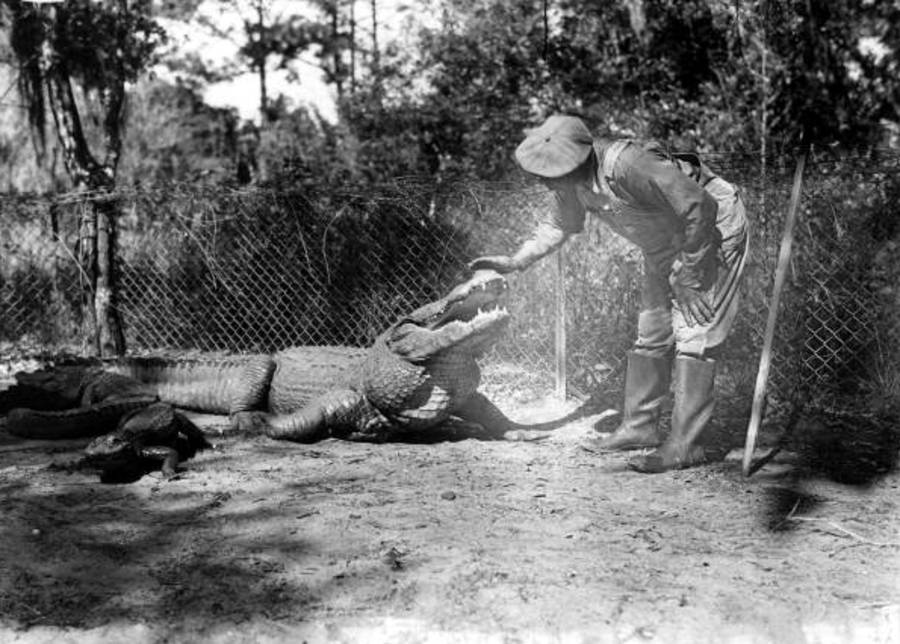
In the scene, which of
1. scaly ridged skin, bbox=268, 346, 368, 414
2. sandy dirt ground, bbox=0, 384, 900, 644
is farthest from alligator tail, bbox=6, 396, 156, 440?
scaly ridged skin, bbox=268, 346, 368, 414

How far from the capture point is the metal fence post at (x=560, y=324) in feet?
19.4

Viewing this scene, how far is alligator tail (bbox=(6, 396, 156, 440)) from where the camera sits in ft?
17.6

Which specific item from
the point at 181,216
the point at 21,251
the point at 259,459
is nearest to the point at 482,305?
the point at 259,459

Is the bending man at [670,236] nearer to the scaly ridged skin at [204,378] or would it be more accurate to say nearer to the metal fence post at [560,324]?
the metal fence post at [560,324]

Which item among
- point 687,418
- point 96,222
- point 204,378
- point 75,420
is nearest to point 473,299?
point 687,418

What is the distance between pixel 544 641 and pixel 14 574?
2.01m

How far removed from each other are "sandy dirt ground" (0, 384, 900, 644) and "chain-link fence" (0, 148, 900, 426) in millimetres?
1613

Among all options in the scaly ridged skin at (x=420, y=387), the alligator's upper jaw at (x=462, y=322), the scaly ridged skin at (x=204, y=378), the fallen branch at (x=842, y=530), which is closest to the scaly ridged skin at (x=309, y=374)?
the scaly ridged skin at (x=204, y=378)

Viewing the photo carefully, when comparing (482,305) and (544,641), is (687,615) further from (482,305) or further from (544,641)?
(482,305)

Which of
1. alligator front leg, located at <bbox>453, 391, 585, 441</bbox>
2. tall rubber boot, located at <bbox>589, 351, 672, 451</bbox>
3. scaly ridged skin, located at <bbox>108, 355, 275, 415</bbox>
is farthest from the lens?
scaly ridged skin, located at <bbox>108, 355, 275, 415</bbox>

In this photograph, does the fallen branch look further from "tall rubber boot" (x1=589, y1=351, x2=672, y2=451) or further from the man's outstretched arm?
the man's outstretched arm

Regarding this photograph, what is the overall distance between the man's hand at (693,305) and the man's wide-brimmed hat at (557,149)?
0.85m

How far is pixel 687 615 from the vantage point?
8.59ft

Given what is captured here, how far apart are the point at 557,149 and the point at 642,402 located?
1558mm
